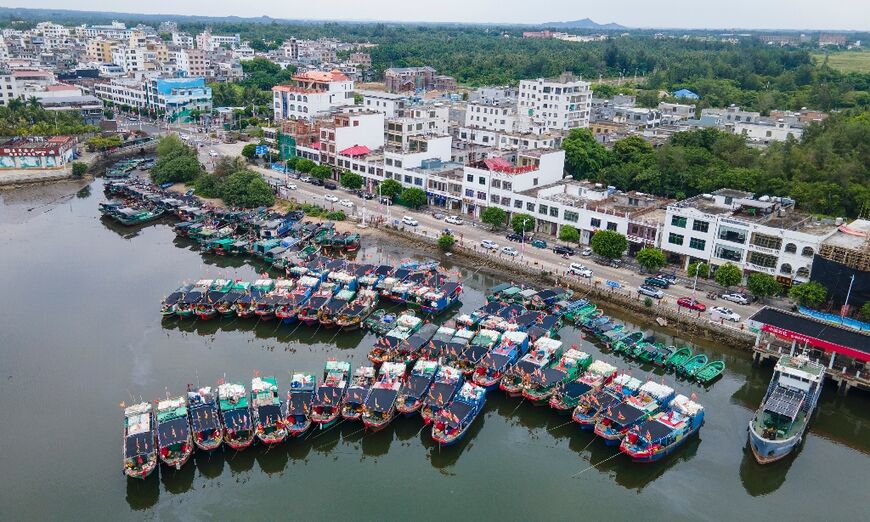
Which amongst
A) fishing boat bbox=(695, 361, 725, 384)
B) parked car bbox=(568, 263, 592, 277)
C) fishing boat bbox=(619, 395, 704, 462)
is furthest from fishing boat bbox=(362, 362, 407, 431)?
parked car bbox=(568, 263, 592, 277)

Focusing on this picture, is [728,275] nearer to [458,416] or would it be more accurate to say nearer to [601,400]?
[601,400]

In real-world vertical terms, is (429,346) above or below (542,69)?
below

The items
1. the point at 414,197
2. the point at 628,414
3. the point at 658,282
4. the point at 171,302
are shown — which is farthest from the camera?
the point at 414,197

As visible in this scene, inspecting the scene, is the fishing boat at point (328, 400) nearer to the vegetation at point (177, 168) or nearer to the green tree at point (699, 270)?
the green tree at point (699, 270)

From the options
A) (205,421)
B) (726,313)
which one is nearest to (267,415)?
(205,421)

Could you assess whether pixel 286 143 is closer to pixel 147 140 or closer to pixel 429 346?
pixel 147 140

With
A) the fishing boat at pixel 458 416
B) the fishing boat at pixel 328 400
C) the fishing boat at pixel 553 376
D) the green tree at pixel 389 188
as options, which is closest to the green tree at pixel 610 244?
the fishing boat at pixel 553 376

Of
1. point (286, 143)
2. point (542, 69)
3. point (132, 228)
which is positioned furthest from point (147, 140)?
point (542, 69)
